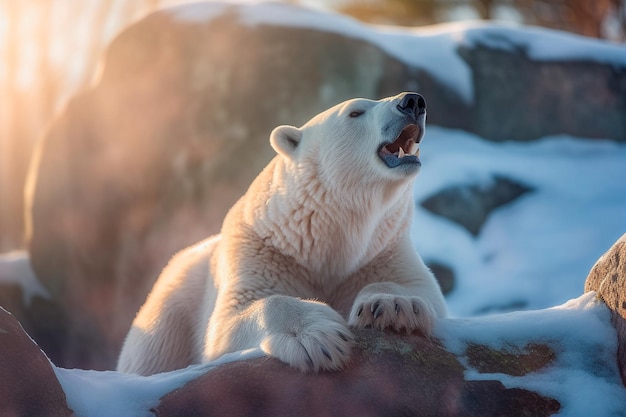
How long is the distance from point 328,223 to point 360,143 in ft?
1.26

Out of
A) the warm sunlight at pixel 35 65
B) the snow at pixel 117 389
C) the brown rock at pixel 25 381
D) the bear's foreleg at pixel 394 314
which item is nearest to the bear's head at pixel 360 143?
the bear's foreleg at pixel 394 314

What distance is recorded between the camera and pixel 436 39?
840 cm

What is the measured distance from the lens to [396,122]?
129 inches

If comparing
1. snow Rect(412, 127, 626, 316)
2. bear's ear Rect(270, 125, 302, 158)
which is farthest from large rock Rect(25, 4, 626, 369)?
bear's ear Rect(270, 125, 302, 158)

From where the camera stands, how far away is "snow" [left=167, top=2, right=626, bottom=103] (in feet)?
26.3

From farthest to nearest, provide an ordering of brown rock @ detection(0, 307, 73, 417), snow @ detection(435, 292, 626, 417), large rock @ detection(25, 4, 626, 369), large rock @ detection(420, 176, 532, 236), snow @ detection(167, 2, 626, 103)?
snow @ detection(167, 2, 626, 103) → large rock @ detection(25, 4, 626, 369) → large rock @ detection(420, 176, 532, 236) → snow @ detection(435, 292, 626, 417) → brown rock @ detection(0, 307, 73, 417)

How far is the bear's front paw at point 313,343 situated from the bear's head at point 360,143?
0.96 meters

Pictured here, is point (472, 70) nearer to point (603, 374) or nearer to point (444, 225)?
point (444, 225)

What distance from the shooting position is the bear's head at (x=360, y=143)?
10.8 ft

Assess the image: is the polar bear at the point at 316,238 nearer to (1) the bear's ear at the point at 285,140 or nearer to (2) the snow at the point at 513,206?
(1) the bear's ear at the point at 285,140

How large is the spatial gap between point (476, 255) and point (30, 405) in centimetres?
Answer: 510

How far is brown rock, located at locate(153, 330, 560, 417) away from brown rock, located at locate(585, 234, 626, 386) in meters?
0.35

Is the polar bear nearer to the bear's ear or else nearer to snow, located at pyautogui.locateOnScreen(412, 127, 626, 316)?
the bear's ear

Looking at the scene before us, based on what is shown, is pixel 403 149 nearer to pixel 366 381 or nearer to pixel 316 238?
pixel 316 238
